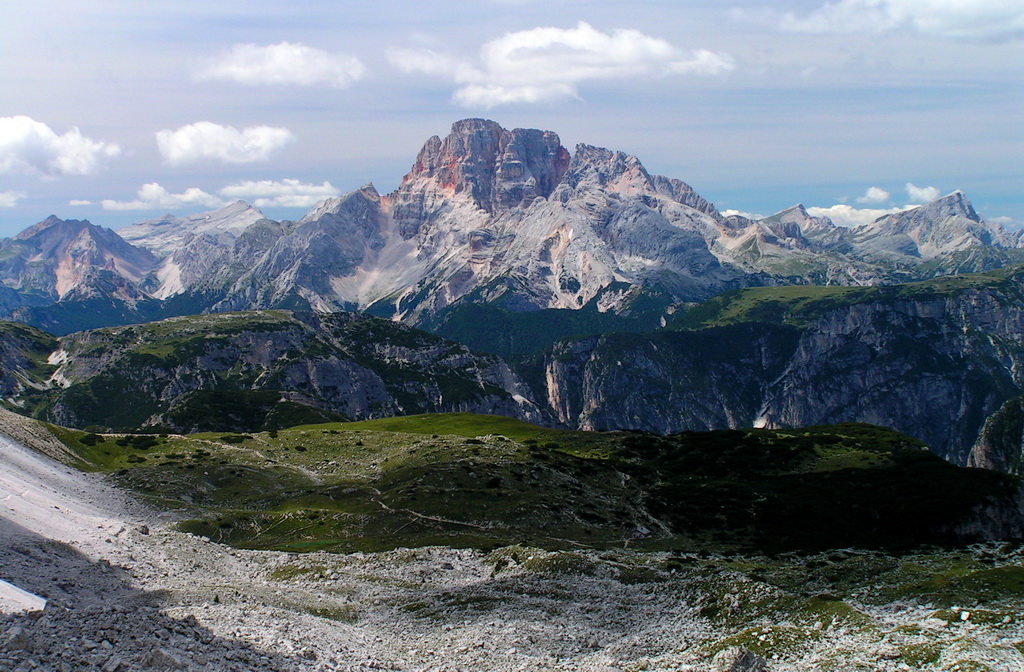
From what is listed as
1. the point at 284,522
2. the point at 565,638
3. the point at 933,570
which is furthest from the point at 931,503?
the point at 284,522

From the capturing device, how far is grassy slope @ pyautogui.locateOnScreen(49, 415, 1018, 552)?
369ft

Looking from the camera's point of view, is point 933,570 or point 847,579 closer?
point 847,579

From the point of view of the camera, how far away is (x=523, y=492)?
127312 mm

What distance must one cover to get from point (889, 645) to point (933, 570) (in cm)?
3374

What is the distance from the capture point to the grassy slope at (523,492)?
112 meters

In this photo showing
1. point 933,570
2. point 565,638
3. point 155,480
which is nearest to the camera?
point 565,638

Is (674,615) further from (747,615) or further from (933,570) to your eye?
(933,570)

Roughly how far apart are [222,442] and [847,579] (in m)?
117

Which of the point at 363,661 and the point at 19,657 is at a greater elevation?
the point at 19,657

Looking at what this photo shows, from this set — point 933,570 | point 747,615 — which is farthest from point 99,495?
point 933,570

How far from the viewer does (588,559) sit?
314 feet

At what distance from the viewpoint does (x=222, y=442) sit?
Answer: 16525 cm

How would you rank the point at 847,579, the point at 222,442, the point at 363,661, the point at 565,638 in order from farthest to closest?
the point at 222,442 < the point at 847,579 < the point at 565,638 < the point at 363,661

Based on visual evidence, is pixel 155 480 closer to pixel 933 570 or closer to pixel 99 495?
pixel 99 495
